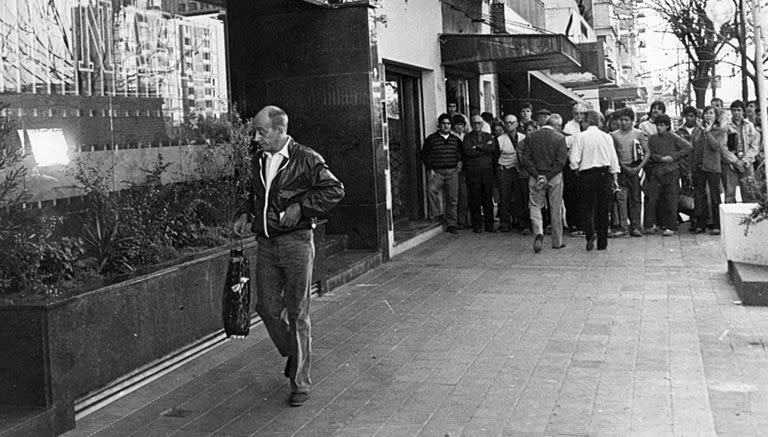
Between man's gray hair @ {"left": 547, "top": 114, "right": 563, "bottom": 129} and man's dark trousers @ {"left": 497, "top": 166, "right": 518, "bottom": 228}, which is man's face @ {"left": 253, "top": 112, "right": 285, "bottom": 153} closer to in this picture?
man's gray hair @ {"left": 547, "top": 114, "right": 563, "bottom": 129}

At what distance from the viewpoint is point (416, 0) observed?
16250mm

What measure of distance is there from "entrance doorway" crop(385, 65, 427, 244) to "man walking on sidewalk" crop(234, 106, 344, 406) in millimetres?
9192

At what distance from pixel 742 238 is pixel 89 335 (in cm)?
696

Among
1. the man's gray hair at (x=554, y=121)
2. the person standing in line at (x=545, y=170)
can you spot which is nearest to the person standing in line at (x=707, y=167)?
the man's gray hair at (x=554, y=121)

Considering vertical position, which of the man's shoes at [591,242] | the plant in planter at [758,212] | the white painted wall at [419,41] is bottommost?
the man's shoes at [591,242]

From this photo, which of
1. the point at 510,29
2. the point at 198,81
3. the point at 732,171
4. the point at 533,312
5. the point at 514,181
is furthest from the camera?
the point at 510,29

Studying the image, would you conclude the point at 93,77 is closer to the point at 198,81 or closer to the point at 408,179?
the point at 198,81

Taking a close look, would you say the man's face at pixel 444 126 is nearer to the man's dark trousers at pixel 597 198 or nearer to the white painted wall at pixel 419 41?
the white painted wall at pixel 419 41

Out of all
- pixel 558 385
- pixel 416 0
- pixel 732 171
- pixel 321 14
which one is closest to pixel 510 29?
pixel 416 0

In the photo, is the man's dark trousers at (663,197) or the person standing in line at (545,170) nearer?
the person standing in line at (545,170)

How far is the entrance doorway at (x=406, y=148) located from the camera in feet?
52.6

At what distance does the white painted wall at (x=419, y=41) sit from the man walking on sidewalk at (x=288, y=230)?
23.7 feet

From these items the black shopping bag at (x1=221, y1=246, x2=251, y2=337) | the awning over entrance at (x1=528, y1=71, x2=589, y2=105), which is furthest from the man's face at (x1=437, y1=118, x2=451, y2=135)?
the awning over entrance at (x1=528, y1=71, x2=589, y2=105)

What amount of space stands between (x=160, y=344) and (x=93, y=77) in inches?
99.9
